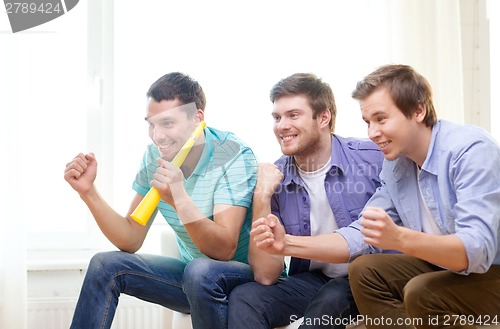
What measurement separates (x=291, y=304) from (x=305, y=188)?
288mm

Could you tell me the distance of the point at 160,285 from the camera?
1524 millimetres

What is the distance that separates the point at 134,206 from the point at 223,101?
25.1 inches

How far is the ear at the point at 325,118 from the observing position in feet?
5.29

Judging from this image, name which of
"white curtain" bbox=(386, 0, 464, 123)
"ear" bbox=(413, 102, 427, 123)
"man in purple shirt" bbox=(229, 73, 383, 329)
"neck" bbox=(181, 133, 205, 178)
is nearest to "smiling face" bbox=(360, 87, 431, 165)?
"ear" bbox=(413, 102, 427, 123)

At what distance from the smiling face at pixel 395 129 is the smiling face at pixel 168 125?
1.50 ft

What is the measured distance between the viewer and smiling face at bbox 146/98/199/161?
5.13 feet

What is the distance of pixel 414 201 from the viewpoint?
4.56 feet

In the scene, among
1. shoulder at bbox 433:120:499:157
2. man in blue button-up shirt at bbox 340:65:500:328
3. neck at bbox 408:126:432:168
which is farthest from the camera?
neck at bbox 408:126:432:168

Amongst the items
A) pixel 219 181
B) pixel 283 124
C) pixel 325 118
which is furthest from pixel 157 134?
pixel 325 118

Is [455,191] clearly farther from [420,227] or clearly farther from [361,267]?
[361,267]

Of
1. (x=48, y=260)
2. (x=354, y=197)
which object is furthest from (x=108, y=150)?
(x=354, y=197)

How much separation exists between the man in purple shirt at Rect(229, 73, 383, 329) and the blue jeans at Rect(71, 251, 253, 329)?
0.05 m

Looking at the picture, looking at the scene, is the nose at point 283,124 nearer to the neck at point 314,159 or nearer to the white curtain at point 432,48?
the neck at point 314,159

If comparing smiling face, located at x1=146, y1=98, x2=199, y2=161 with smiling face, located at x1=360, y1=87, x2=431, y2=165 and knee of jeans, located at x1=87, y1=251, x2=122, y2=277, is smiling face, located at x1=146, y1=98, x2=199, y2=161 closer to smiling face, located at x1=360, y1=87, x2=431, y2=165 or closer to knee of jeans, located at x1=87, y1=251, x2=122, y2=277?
knee of jeans, located at x1=87, y1=251, x2=122, y2=277
